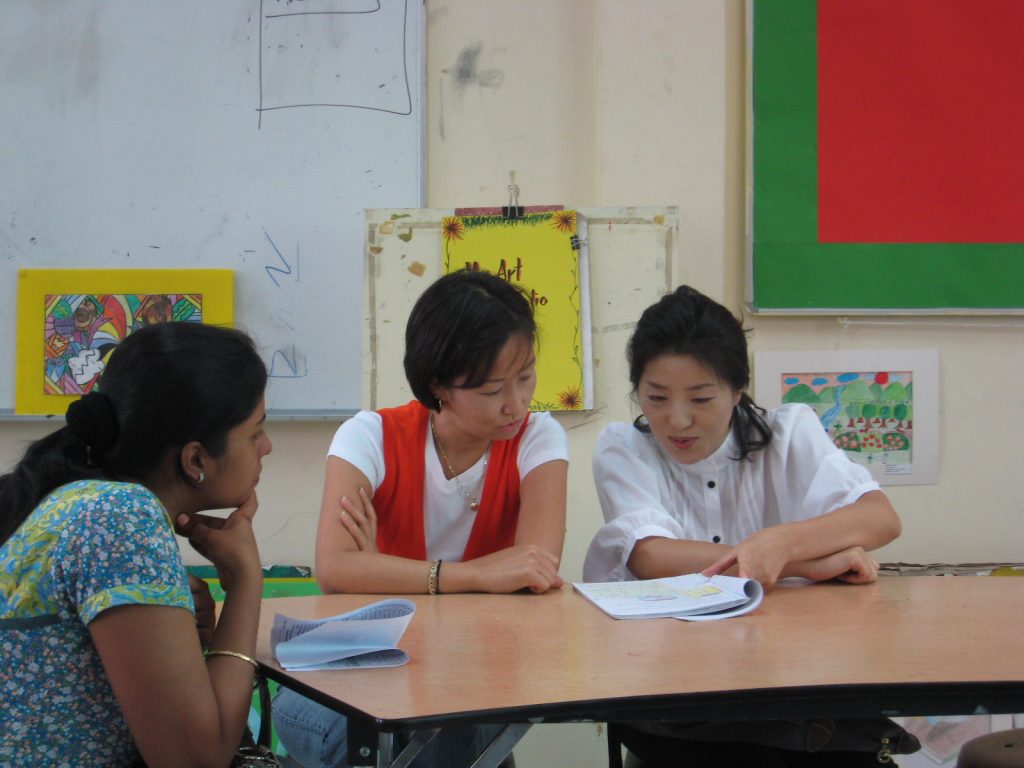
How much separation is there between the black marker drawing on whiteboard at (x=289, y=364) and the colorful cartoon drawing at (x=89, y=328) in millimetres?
256

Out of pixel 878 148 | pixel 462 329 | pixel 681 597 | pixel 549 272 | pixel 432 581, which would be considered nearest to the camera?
pixel 681 597

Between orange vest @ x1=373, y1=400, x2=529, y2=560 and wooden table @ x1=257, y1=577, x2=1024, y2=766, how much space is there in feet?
1.12

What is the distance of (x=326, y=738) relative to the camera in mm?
1326

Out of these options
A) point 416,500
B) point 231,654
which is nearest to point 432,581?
point 416,500

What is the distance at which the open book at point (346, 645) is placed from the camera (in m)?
1.17

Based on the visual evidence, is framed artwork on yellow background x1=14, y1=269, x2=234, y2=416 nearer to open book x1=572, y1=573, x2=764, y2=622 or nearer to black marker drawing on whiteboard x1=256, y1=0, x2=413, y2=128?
black marker drawing on whiteboard x1=256, y1=0, x2=413, y2=128

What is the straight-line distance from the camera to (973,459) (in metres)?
2.80

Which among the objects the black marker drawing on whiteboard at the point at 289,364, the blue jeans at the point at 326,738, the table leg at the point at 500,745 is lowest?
the blue jeans at the point at 326,738

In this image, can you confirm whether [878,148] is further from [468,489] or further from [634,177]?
[468,489]

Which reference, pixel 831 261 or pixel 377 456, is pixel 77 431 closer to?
pixel 377 456

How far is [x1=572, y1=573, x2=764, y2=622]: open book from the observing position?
1.45m

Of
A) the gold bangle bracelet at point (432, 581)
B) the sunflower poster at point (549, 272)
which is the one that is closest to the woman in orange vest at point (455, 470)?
the gold bangle bracelet at point (432, 581)

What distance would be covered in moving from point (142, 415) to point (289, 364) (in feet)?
5.50

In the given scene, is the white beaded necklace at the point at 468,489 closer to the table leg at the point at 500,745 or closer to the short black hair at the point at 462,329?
the short black hair at the point at 462,329
